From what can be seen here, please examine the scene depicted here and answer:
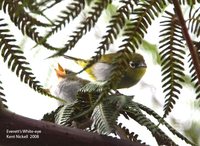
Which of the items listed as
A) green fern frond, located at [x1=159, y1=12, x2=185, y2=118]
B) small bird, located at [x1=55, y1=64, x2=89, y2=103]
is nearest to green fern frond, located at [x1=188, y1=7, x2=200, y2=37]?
green fern frond, located at [x1=159, y1=12, x2=185, y2=118]

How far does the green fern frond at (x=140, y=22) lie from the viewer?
411 millimetres

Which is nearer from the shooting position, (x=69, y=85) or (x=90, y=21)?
(x=90, y=21)

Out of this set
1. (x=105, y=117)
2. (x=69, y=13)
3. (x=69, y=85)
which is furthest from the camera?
(x=69, y=85)

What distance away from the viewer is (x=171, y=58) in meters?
0.45

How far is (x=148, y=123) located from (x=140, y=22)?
138 mm

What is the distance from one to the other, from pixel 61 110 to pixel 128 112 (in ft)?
0.27

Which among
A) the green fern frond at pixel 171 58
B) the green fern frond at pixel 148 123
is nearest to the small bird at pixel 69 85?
the green fern frond at pixel 148 123

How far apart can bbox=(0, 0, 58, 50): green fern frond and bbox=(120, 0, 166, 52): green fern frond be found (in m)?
0.08

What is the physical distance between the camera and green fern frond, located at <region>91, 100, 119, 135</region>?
19.0 inches

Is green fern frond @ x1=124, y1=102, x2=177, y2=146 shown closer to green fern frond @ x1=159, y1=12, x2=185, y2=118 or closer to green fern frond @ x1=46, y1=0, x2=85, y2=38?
green fern frond @ x1=159, y1=12, x2=185, y2=118

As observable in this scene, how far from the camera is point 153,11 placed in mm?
431

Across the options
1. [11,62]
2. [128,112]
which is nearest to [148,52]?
[128,112]

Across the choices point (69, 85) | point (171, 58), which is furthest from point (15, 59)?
point (69, 85)

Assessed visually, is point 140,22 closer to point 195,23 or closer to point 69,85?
point 195,23
